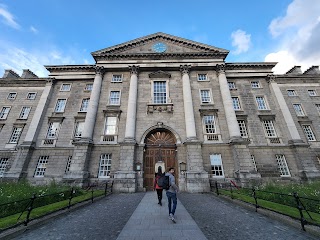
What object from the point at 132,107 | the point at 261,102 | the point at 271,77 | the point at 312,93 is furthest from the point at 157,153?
the point at 312,93

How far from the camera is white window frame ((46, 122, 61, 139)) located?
19.5m

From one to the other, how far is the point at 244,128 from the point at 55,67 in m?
28.2

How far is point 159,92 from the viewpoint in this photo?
20531 millimetres

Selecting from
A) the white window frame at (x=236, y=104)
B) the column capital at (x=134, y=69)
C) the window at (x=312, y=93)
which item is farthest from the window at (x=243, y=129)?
the column capital at (x=134, y=69)

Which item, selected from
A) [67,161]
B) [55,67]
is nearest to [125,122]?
[67,161]

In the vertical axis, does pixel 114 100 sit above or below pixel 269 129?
above

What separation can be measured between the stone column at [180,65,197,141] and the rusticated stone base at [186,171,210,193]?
12.2 ft

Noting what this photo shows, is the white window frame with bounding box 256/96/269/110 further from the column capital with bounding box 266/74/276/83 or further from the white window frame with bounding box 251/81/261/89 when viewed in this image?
the column capital with bounding box 266/74/276/83

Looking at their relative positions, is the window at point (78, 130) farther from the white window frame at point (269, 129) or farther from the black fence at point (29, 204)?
the white window frame at point (269, 129)

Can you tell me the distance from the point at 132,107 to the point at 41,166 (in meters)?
12.7

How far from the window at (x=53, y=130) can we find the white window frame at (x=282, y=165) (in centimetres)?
2724

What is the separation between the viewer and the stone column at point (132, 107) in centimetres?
1731

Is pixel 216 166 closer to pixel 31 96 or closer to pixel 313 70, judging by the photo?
pixel 313 70

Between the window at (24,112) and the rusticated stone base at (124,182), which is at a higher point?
the window at (24,112)
